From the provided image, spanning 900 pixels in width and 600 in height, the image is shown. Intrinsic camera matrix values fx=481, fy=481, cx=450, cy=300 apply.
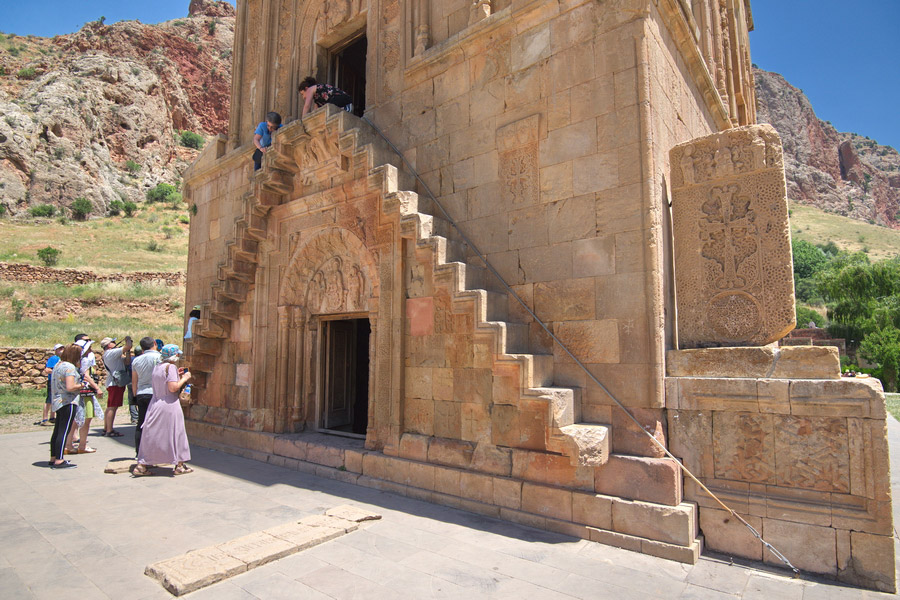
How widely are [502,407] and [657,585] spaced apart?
7.14 feet

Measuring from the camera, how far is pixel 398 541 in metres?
4.49

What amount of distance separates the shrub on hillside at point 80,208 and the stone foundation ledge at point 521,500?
52124 mm

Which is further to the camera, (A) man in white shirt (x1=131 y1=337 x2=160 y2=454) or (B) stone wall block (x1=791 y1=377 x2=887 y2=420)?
(A) man in white shirt (x1=131 y1=337 x2=160 y2=454)

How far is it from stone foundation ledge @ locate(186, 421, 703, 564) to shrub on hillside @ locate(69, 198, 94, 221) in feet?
171

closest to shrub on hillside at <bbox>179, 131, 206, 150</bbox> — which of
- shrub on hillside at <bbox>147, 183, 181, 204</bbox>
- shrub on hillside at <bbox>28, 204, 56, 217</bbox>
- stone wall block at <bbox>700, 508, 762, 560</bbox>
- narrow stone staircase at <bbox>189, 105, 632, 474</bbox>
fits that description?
shrub on hillside at <bbox>147, 183, 181, 204</bbox>

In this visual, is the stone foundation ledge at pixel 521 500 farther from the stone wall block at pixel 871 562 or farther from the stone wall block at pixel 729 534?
the stone wall block at pixel 871 562

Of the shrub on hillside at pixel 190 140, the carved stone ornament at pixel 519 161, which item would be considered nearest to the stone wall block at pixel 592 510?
the carved stone ornament at pixel 519 161

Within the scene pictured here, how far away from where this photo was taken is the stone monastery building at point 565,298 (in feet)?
13.7

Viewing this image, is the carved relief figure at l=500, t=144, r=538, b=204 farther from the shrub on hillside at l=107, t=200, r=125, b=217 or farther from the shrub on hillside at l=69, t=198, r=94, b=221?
the shrub on hillside at l=107, t=200, r=125, b=217

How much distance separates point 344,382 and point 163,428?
3.00m

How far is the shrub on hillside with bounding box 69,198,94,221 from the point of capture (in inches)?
1825

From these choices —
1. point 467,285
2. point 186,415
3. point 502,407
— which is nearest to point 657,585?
point 502,407

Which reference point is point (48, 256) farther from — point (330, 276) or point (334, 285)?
point (334, 285)

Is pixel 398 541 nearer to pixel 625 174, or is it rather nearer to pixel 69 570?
pixel 69 570
